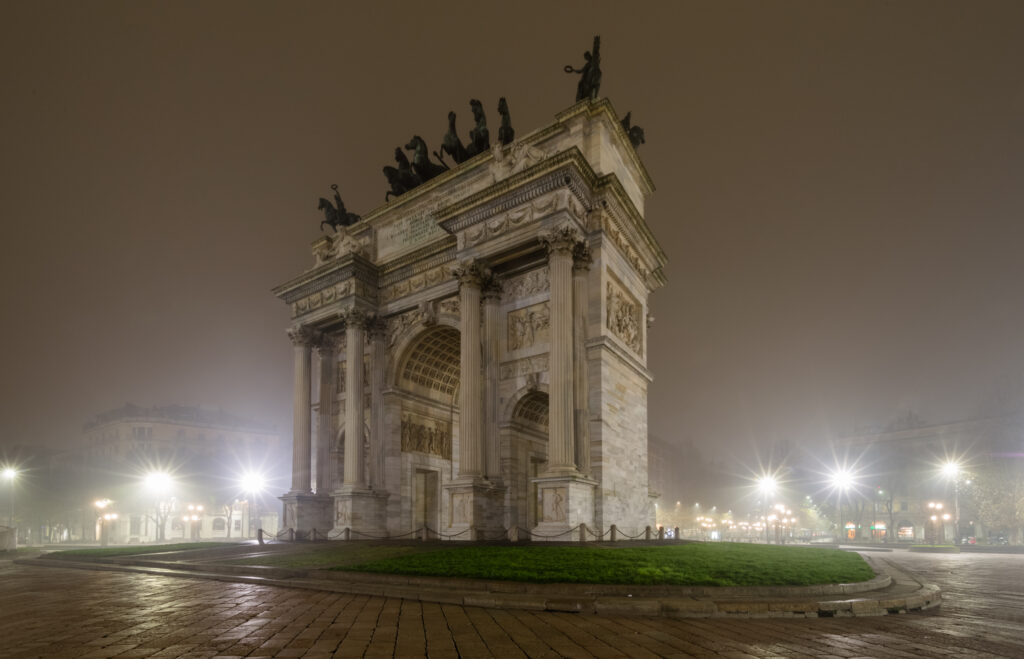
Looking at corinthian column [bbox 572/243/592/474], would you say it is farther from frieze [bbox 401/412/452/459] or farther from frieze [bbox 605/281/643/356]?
frieze [bbox 401/412/452/459]

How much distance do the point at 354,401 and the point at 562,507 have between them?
14267 mm

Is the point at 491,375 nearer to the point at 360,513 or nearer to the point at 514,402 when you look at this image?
the point at 514,402

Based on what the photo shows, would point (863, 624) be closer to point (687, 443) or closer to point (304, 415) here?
point (304, 415)

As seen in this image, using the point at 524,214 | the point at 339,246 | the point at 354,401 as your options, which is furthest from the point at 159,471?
the point at 524,214

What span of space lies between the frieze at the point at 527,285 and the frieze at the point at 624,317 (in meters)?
2.73

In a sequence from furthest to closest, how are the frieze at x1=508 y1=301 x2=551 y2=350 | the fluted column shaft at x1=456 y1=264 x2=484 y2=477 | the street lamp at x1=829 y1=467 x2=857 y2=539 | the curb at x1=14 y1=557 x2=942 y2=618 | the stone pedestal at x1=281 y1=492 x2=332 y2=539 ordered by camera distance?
the street lamp at x1=829 y1=467 x2=857 y2=539
the stone pedestal at x1=281 y1=492 x2=332 y2=539
the frieze at x1=508 y1=301 x2=551 y2=350
the fluted column shaft at x1=456 y1=264 x2=484 y2=477
the curb at x1=14 y1=557 x2=942 y2=618

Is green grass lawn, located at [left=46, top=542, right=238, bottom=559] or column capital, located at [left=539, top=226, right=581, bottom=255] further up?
column capital, located at [left=539, top=226, right=581, bottom=255]

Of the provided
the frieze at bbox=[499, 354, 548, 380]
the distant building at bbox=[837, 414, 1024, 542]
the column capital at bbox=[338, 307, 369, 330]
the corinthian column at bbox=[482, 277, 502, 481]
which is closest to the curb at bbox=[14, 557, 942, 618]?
the corinthian column at bbox=[482, 277, 502, 481]

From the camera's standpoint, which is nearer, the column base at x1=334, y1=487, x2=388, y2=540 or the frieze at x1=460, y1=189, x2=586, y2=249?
the frieze at x1=460, y1=189, x2=586, y2=249

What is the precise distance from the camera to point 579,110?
26.3 meters

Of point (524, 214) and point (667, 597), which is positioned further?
→ point (524, 214)

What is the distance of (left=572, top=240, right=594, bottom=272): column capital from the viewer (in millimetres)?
23453

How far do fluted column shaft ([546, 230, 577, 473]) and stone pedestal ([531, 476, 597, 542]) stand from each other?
1.61ft

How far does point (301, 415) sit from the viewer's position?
109 feet
